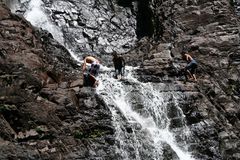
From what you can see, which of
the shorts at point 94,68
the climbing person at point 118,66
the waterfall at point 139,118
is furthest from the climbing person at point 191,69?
the shorts at point 94,68

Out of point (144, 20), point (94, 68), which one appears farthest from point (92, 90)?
point (144, 20)

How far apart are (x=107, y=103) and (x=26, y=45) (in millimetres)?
5741

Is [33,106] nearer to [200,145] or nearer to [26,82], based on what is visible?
[26,82]

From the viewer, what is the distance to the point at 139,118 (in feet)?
79.2

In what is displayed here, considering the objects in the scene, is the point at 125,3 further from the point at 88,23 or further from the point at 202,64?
the point at 202,64

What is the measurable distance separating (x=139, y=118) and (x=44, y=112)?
5081 mm

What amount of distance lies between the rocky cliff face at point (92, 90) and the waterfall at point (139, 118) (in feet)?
1.20

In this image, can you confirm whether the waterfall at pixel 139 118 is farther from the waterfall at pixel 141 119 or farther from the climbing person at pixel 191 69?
the climbing person at pixel 191 69

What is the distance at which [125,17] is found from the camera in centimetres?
3969

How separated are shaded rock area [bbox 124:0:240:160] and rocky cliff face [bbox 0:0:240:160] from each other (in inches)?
2.2

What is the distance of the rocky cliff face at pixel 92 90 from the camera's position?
21141mm

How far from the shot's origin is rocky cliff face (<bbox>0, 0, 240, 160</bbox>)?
21.1m

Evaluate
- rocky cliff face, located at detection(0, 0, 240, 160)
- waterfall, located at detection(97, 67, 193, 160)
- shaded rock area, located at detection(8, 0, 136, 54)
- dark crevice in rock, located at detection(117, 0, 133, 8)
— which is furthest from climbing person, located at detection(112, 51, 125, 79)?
dark crevice in rock, located at detection(117, 0, 133, 8)

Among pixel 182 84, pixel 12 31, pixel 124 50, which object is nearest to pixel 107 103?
pixel 182 84
